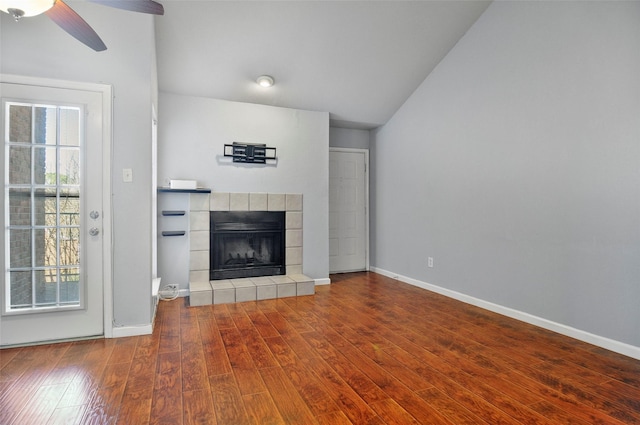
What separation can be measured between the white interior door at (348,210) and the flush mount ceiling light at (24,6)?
4108 millimetres

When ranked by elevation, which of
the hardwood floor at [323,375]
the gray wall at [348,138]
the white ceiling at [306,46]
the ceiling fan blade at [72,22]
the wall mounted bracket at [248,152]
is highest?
the white ceiling at [306,46]

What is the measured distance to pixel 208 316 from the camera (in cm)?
335

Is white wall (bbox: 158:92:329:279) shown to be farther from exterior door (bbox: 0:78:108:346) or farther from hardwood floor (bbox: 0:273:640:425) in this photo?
hardwood floor (bbox: 0:273:640:425)

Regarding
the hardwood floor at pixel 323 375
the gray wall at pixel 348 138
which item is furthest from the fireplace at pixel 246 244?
the gray wall at pixel 348 138

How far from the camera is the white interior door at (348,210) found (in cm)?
545

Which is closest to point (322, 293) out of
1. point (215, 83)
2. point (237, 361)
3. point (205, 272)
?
point (205, 272)

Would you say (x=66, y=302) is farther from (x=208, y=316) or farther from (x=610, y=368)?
(x=610, y=368)

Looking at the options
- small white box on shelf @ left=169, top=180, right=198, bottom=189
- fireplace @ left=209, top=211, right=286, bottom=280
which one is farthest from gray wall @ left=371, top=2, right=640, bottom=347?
small white box on shelf @ left=169, top=180, right=198, bottom=189

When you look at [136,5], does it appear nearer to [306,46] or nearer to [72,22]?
[72,22]

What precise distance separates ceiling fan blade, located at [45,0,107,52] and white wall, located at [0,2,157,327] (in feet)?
2.67

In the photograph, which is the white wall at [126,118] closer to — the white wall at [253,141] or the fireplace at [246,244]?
the white wall at [253,141]

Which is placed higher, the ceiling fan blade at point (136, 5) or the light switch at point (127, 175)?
the ceiling fan blade at point (136, 5)

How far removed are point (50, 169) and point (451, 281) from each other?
405 cm

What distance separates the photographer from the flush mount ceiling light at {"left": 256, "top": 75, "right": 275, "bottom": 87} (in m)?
4.03
